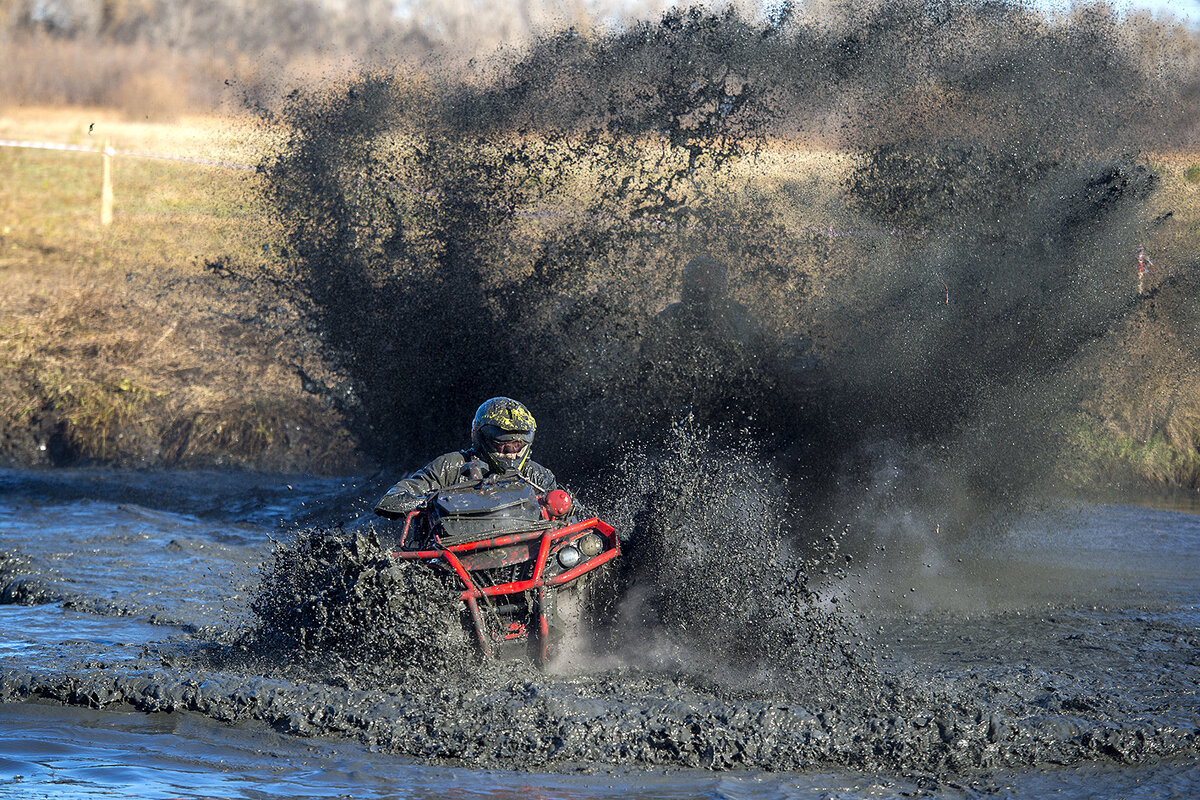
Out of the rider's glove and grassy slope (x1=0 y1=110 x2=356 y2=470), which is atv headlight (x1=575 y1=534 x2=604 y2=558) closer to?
the rider's glove

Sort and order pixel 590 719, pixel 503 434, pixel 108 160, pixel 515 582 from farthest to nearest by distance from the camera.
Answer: pixel 108 160
pixel 503 434
pixel 515 582
pixel 590 719

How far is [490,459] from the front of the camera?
7.43 m

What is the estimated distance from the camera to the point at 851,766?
18.4 ft

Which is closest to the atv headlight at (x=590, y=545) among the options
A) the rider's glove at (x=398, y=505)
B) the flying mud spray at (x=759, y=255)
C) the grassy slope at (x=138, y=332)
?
the flying mud spray at (x=759, y=255)

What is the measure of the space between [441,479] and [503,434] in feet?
1.86

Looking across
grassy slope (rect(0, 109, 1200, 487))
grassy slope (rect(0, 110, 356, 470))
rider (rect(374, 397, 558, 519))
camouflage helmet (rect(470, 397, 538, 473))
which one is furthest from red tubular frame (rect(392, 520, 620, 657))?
grassy slope (rect(0, 110, 356, 470))

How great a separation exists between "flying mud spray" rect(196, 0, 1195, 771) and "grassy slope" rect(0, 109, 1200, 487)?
0.55 m

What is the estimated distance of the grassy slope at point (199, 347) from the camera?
12.4 meters

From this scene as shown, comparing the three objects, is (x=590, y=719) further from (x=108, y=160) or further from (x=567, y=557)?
(x=108, y=160)

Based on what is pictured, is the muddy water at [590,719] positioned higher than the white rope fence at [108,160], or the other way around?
the white rope fence at [108,160]

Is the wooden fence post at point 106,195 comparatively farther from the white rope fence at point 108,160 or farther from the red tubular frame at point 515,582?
the red tubular frame at point 515,582

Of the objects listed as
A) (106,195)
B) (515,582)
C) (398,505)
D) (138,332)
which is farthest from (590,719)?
(106,195)

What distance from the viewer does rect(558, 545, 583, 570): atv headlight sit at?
6770 mm

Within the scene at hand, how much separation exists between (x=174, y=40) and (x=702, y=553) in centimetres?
2602
